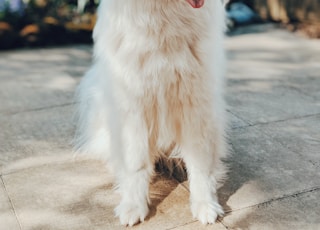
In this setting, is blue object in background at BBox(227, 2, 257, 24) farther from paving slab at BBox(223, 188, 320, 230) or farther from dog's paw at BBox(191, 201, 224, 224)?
dog's paw at BBox(191, 201, 224, 224)

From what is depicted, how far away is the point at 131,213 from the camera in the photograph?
2.33m

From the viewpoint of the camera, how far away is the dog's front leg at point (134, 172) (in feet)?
7.70

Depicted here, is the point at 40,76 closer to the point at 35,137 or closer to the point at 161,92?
the point at 35,137

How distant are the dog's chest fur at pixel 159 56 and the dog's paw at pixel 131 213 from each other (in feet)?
1.41

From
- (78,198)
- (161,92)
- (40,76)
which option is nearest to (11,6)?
(40,76)

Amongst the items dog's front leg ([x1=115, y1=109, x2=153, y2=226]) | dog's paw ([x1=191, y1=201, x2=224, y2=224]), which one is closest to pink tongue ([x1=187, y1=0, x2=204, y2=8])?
dog's front leg ([x1=115, y1=109, x2=153, y2=226])

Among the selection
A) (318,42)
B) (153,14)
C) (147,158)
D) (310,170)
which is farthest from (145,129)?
(318,42)

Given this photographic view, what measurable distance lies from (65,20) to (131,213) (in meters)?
4.32

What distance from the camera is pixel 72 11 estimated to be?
628 cm

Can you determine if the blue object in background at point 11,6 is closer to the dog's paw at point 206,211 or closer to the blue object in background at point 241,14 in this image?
the blue object in background at point 241,14

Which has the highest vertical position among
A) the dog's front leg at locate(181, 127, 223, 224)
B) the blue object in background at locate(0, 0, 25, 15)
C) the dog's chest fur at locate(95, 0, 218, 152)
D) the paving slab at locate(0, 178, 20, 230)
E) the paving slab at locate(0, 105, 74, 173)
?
the dog's chest fur at locate(95, 0, 218, 152)

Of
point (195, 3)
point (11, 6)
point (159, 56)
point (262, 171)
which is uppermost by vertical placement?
point (195, 3)

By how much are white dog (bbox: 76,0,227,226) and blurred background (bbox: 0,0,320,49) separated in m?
3.52

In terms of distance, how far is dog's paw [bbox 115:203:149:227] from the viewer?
2314 millimetres
